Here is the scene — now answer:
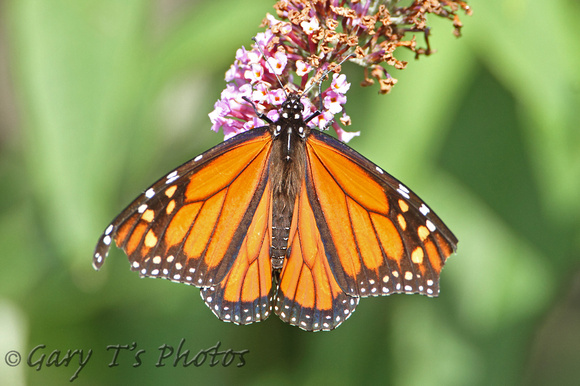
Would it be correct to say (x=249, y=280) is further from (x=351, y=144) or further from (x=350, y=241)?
(x=351, y=144)

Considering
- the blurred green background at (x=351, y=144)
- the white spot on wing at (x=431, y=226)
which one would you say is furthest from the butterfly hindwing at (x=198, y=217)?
the white spot on wing at (x=431, y=226)

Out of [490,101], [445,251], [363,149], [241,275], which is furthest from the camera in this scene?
[490,101]

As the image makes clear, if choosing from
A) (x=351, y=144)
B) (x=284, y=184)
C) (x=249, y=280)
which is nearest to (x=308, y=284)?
(x=249, y=280)

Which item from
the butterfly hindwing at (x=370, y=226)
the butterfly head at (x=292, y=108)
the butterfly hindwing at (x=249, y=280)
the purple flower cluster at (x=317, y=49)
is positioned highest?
the purple flower cluster at (x=317, y=49)

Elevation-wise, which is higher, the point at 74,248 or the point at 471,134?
the point at 471,134

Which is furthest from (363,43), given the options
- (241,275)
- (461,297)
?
(461,297)

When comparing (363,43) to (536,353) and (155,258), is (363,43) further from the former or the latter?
(536,353)

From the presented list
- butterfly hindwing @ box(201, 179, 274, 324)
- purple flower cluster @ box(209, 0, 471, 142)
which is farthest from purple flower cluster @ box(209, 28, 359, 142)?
butterfly hindwing @ box(201, 179, 274, 324)

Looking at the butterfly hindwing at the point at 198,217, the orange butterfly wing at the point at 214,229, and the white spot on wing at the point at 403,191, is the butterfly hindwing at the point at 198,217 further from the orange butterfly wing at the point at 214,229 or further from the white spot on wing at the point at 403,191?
the white spot on wing at the point at 403,191
